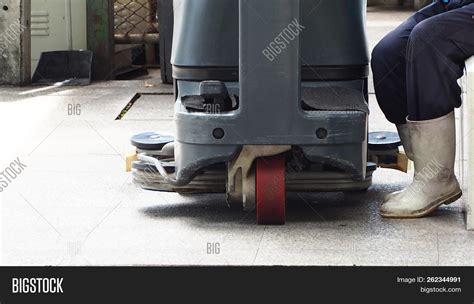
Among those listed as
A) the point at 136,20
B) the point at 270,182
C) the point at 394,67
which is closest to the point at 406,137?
the point at 394,67

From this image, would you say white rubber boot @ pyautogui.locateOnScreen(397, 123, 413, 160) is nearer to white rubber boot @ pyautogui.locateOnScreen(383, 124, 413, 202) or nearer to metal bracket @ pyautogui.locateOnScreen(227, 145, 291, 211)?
white rubber boot @ pyautogui.locateOnScreen(383, 124, 413, 202)

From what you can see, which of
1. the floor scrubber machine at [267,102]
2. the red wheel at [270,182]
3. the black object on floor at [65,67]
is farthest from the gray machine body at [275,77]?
the black object on floor at [65,67]

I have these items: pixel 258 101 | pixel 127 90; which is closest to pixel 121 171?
pixel 258 101

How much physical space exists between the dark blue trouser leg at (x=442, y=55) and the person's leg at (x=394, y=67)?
0.96 feet

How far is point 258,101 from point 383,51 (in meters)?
0.71

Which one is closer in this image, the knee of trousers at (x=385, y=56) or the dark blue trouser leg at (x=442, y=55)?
the dark blue trouser leg at (x=442, y=55)

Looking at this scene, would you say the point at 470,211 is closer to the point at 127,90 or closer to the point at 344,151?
the point at 344,151

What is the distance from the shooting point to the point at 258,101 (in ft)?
13.4

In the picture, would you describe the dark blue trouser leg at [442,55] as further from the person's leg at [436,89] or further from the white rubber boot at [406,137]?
the white rubber boot at [406,137]

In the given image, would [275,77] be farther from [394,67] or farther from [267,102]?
[394,67]

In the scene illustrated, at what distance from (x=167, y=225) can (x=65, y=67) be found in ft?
14.8

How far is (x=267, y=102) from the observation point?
4082mm

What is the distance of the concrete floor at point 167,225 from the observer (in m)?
3.88

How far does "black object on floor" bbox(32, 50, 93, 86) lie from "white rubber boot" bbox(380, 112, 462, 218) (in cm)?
445
